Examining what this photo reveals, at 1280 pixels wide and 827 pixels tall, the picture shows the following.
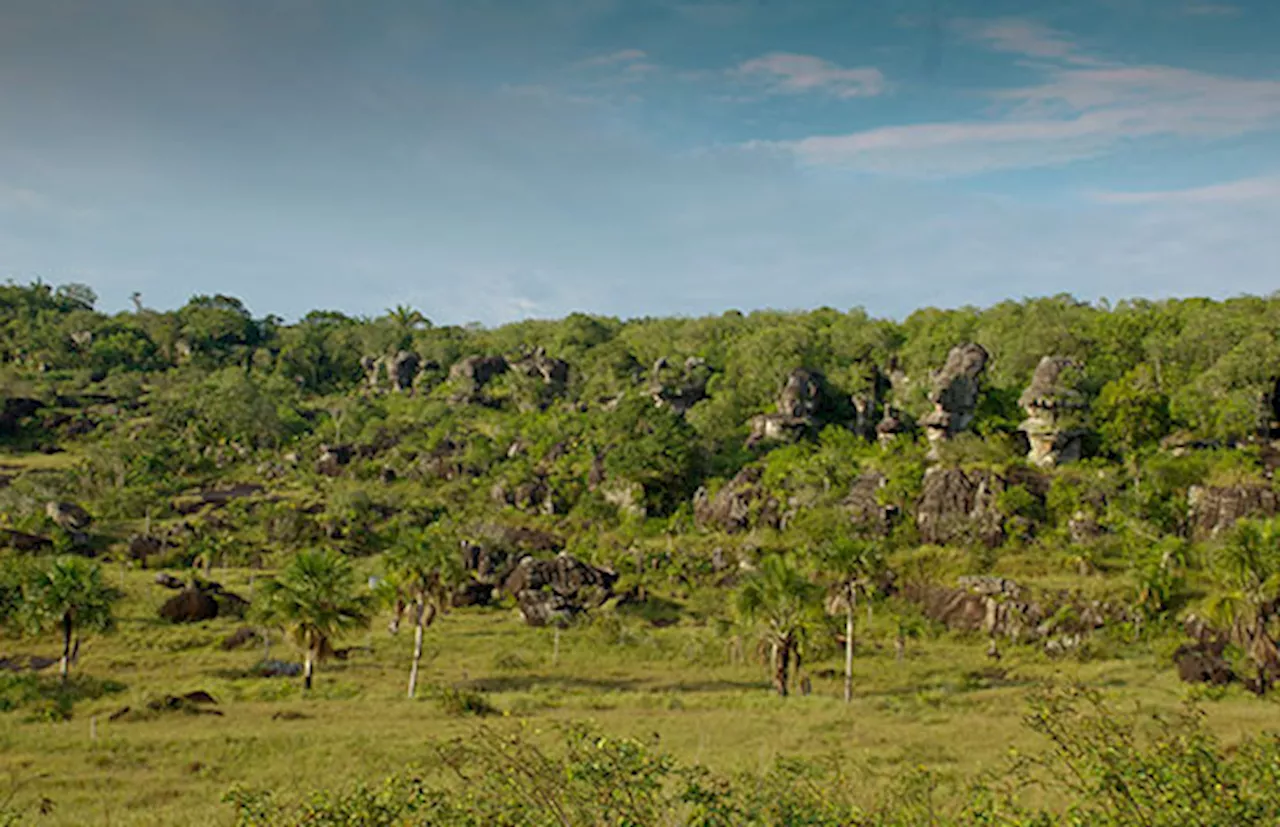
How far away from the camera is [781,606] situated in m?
36.8

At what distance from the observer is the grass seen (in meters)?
23.7

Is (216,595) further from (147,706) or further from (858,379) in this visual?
(858,379)

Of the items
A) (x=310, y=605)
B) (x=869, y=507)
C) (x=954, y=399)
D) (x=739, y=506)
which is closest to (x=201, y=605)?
(x=310, y=605)

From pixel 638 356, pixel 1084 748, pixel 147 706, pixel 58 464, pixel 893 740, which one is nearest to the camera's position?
pixel 1084 748

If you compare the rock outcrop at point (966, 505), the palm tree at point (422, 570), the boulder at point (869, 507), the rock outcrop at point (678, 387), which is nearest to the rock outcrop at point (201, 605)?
the palm tree at point (422, 570)

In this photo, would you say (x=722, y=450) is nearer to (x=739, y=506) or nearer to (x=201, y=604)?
(x=739, y=506)

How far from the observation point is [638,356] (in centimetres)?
12081

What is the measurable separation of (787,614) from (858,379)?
190 feet

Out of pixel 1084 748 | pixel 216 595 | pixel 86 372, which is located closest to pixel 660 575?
pixel 216 595

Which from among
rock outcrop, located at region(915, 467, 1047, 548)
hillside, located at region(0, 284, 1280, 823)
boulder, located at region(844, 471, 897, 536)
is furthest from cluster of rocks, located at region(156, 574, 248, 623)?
rock outcrop, located at region(915, 467, 1047, 548)

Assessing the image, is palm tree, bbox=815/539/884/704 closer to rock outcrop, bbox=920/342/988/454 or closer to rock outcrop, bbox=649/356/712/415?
rock outcrop, bbox=920/342/988/454

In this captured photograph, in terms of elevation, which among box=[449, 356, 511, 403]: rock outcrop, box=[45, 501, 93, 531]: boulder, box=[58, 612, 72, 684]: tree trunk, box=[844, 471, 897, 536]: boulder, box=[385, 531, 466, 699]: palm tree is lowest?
box=[58, 612, 72, 684]: tree trunk

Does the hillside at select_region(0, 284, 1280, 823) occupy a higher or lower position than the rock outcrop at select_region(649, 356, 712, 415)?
lower

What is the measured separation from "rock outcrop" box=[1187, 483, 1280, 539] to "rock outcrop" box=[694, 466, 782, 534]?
1224 inches
